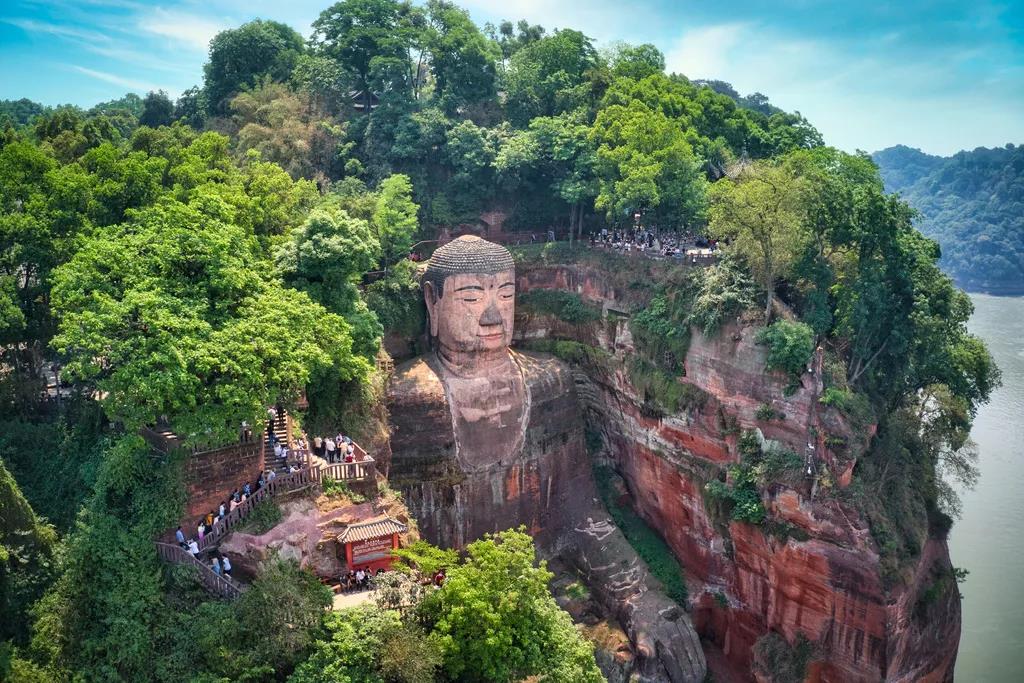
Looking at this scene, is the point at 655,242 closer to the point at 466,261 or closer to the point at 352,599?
the point at 466,261

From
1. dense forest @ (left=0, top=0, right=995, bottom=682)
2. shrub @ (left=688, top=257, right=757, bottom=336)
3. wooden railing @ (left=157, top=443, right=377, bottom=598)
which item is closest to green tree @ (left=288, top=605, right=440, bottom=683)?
dense forest @ (left=0, top=0, right=995, bottom=682)

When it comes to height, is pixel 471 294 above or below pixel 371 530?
above

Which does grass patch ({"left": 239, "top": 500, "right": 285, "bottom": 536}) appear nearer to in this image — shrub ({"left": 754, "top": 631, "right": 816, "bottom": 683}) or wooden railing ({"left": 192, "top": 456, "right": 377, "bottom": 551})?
wooden railing ({"left": 192, "top": 456, "right": 377, "bottom": 551})

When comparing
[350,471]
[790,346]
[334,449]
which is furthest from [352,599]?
[790,346]

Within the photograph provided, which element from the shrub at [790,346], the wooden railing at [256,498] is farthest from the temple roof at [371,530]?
the shrub at [790,346]

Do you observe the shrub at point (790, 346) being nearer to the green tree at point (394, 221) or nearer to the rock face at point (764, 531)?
the rock face at point (764, 531)
